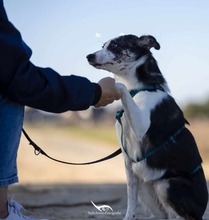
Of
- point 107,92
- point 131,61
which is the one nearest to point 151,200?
point 131,61

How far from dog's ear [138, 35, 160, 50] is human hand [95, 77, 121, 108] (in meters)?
1.61

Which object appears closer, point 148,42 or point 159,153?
point 159,153

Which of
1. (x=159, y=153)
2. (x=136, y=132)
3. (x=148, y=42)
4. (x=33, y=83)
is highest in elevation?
(x=33, y=83)

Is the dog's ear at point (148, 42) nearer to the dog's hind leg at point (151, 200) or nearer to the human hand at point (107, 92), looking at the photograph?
the dog's hind leg at point (151, 200)

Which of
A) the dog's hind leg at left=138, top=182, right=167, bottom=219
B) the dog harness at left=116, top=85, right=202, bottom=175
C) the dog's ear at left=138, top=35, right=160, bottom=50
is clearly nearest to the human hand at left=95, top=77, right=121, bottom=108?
the dog harness at left=116, top=85, right=202, bottom=175

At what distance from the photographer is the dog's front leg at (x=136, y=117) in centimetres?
501

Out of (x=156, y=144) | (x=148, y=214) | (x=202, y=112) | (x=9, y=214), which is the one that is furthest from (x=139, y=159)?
(x=202, y=112)

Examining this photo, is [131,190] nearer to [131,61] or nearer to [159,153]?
[159,153]

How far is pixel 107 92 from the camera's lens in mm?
4289

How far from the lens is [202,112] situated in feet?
195

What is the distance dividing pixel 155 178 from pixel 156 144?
300 mm

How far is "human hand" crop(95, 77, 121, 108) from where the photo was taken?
4.27 meters

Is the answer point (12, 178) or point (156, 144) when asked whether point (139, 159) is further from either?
point (12, 178)

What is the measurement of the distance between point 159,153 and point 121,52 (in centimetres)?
106
